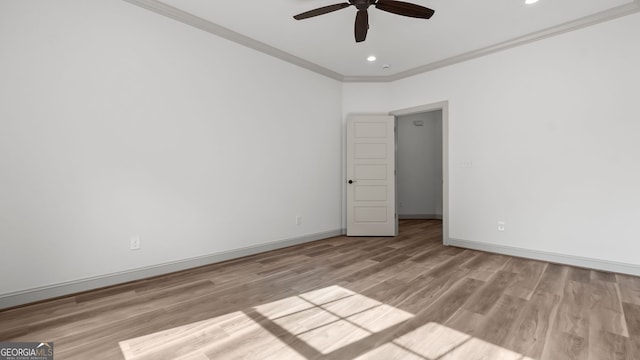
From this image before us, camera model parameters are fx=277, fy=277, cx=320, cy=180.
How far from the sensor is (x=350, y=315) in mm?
2053

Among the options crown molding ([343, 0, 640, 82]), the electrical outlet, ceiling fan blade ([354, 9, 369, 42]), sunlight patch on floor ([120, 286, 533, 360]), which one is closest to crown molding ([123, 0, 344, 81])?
crown molding ([343, 0, 640, 82])

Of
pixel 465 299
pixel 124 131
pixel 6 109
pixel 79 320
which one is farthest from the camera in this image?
pixel 124 131

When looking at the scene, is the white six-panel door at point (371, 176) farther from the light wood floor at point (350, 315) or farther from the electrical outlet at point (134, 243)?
the electrical outlet at point (134, 243)

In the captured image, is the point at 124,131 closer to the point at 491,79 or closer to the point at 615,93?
the point at 491,79

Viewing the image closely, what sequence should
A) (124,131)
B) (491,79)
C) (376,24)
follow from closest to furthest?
(124,131), (376,24), (491,79)

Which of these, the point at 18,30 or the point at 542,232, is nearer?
the point at 18,30

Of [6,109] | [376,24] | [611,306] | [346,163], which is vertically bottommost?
[611,306]

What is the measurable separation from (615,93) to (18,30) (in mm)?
5778

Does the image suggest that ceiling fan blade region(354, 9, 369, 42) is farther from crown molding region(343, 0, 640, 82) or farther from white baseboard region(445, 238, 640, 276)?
white baseboard region(445, 238, 640, 276)

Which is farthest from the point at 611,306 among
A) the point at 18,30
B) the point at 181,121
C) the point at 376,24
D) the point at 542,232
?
the point at 18,30

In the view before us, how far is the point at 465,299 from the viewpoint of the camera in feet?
7.63

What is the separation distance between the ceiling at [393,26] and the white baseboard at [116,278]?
8.98ft

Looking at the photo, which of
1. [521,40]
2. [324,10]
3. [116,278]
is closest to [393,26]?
[324,10]

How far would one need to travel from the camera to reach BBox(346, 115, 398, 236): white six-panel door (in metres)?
4.97
